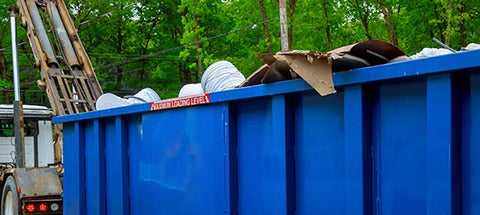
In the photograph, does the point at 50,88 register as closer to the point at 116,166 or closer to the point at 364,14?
the point at 116,166

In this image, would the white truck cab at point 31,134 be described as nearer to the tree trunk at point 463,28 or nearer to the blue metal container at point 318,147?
the blue metal container at point 318,147

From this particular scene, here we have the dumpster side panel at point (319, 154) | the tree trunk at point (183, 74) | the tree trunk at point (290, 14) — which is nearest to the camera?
the dumpster side panel at point (319, 154)

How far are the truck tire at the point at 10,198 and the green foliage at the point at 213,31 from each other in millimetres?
12547

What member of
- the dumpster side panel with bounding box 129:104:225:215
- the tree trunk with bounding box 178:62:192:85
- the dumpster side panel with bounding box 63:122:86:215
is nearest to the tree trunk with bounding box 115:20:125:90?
the tree trunk with bounding box 178:62:192:85

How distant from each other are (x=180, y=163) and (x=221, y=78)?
2.51 feet

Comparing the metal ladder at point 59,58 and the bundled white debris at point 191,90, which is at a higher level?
the metal ladder at point 59,58

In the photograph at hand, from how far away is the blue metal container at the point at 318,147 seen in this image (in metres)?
2.83

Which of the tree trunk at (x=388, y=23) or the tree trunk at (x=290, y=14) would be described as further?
the tree trunk at (x=290, y=14)

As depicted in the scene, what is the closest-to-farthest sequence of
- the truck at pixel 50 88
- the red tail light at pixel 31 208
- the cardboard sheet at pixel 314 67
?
the cardboard sheet at pixel 314 67
the red tail light at pixel 31 208
the truck at pixel 50 88

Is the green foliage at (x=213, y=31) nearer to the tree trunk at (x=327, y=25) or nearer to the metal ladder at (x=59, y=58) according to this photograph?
the tree trunk at (x=327, y=25)

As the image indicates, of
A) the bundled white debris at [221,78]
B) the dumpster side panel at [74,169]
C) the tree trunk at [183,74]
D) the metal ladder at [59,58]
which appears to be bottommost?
the dumpster side panel at [74,169]

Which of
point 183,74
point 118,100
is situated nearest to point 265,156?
point 118,100

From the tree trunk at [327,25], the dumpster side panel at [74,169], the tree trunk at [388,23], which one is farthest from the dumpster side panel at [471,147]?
the tree trunk at [327,25]

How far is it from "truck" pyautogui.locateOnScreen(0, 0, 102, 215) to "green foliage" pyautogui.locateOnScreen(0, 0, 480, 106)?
10999mm
